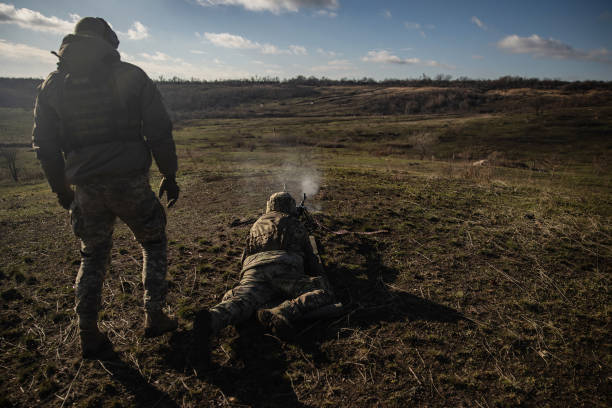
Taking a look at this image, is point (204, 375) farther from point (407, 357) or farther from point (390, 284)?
point (390, 284)

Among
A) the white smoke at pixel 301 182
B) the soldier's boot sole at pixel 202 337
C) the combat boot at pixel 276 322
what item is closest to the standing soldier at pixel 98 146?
the soldier's boot sole at pixel 202 337

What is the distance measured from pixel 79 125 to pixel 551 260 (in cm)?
752

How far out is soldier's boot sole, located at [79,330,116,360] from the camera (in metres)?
3.45

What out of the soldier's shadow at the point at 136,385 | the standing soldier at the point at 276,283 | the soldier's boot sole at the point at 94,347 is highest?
the standing soldier at the point at 276,283

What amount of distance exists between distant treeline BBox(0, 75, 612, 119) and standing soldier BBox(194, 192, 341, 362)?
205 feet

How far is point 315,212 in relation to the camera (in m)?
8.60

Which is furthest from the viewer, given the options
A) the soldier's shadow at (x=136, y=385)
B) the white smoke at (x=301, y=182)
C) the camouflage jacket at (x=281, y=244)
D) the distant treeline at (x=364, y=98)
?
the distant treeline at (x=364, y=98)

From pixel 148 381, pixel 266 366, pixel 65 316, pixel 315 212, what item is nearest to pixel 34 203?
pixel 65 316

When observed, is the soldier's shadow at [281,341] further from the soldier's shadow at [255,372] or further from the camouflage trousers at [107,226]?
the camouflage trousers at [107,226]

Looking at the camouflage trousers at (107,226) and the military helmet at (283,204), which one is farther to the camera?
the military helmet at (283,204)

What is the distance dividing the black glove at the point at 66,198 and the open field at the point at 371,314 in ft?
5.30

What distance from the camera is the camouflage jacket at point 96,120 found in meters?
3.37

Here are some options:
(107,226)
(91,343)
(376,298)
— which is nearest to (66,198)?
(107,226)

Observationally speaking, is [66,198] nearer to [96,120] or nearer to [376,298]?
[96,120]
